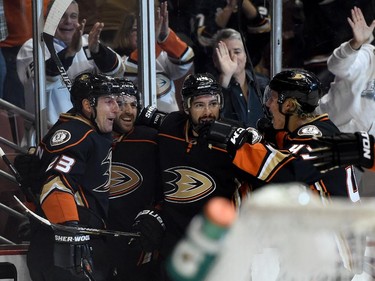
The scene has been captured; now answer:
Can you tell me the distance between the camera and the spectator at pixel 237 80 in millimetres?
5453

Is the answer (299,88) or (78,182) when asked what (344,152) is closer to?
(299,88)

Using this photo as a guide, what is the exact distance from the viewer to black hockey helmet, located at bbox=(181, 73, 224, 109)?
4516 mm

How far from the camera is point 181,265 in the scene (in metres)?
1.70

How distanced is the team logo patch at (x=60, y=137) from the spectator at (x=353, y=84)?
5.71 ft

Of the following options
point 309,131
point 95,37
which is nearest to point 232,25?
point 95,37

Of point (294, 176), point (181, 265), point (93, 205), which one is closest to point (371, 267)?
point (181, 265)

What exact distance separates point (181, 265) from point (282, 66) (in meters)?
4.09

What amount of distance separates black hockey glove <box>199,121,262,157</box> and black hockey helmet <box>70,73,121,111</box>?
30.1 inches

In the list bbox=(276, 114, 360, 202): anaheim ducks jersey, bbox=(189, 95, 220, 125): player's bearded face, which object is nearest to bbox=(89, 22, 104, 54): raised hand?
bbox=(189, 95, 220, 125): player's bearded face

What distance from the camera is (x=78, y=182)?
4.52 metres

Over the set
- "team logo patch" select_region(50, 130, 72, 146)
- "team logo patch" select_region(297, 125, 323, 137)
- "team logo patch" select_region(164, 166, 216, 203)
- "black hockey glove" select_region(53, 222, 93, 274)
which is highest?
"team logo patch" select_region(297, 125, 323, 137)

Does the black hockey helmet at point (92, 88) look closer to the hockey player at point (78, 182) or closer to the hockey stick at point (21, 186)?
the hockey player at point (78, 182)

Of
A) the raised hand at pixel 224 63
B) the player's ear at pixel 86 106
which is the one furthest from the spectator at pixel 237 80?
the player's ear at pixel 86 106

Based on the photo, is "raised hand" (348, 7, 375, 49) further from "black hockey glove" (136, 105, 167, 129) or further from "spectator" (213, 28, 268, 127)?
"black hockey glove" (136, 105, 167, 129)
